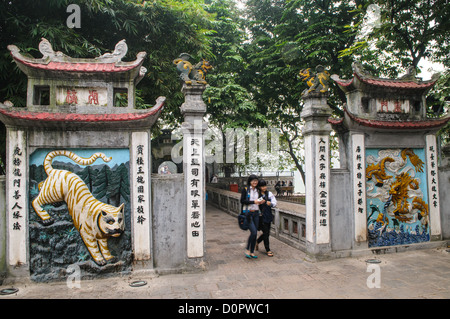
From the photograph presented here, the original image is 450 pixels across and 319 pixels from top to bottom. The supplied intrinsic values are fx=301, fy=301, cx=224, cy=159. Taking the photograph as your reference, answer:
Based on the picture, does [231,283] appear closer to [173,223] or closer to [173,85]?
[173,223]

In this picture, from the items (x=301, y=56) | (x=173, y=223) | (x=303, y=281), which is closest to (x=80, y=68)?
(x=173, y=223)

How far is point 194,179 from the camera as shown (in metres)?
6.04

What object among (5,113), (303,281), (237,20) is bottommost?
(303,281)

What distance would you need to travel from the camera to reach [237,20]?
1847 centimetres

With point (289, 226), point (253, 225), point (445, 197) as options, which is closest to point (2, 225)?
point (253, 225)

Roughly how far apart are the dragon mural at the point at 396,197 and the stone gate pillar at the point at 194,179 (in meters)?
Answer: 3.92

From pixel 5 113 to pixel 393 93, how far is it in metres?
8.12

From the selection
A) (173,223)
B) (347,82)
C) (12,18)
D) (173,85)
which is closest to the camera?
(173,223)

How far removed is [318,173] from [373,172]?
143 centimetres

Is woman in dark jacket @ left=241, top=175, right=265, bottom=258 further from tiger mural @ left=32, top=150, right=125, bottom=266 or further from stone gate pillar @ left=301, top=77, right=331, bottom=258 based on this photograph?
tiger mural @ left=32, top=150, right=125, bottom=266

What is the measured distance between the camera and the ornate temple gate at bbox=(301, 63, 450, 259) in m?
6.75

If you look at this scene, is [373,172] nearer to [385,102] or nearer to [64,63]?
[385,102]

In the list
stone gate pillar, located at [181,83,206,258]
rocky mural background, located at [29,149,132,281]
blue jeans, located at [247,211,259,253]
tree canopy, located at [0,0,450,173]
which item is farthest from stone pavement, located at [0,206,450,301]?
tree canopy, located at [0,0,450,173]

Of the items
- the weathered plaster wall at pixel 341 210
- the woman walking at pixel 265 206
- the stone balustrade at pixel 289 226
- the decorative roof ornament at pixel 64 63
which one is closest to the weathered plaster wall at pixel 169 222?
the woman walking at pixel 265 206
